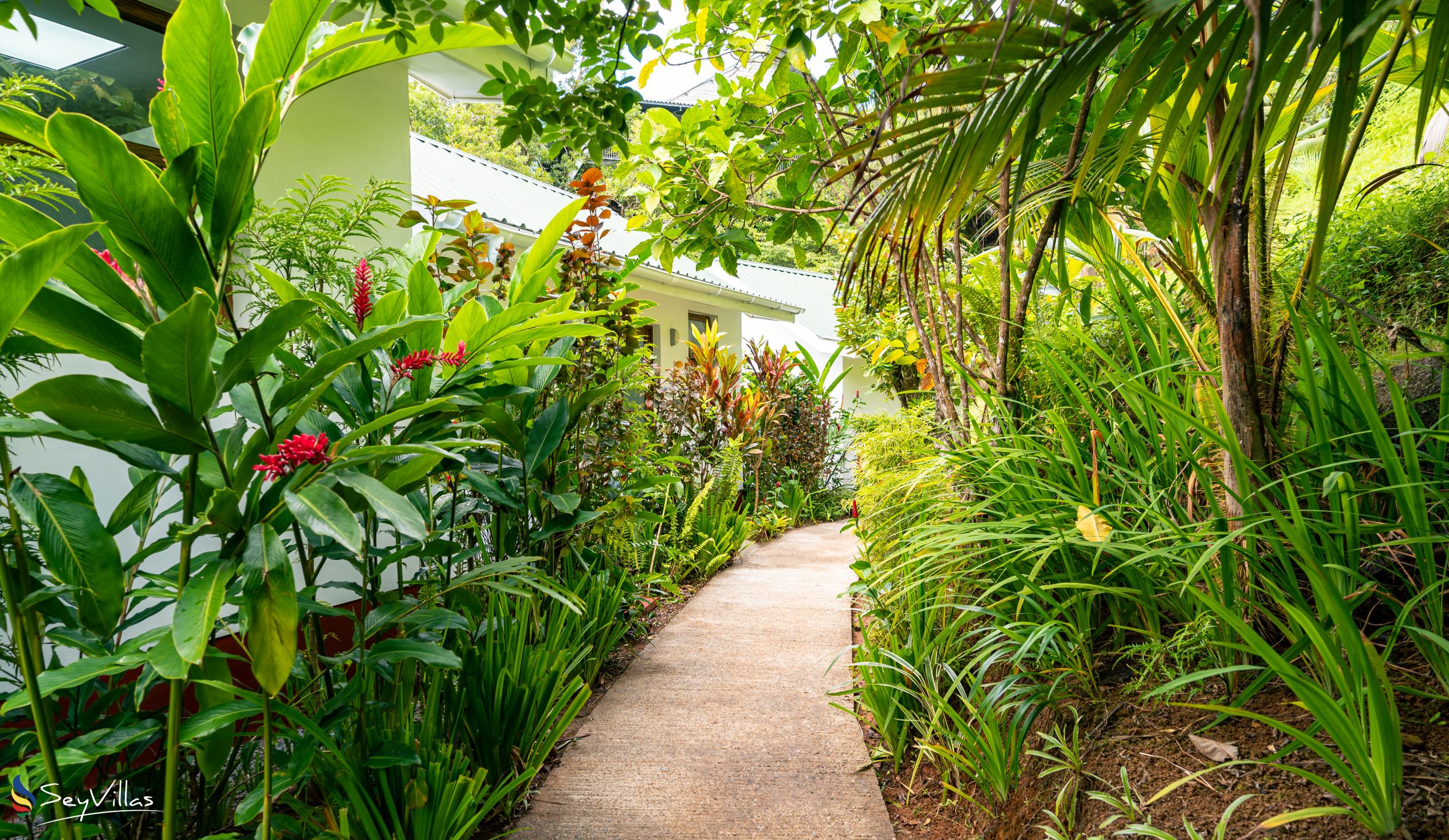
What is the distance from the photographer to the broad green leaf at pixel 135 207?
54.3 inches

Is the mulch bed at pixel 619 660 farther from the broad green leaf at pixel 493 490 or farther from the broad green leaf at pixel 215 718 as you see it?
the broad green leaf at pixel 215 718

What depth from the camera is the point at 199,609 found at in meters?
1.40

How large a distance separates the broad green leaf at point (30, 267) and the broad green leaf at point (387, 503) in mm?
564

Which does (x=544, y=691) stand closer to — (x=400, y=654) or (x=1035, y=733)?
(x=400, y=654)

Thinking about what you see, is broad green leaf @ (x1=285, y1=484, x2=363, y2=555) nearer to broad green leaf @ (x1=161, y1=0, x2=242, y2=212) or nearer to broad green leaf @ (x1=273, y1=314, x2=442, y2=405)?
broad green leaf @ (x1=273, y1=314, x2=442, y2=405)

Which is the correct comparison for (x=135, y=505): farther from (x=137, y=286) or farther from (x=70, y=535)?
(x=137, y=286)

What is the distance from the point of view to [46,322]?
1384 mm

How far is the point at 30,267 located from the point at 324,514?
61 cm

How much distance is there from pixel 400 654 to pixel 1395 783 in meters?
2.20

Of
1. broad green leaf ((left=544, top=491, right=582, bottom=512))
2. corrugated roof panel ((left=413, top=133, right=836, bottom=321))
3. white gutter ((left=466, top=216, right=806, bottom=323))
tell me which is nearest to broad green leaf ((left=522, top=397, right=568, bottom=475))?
broad green leaf ((left=544, top=491, right=582, bottom=512))

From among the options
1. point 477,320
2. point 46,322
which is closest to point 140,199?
point 46,322

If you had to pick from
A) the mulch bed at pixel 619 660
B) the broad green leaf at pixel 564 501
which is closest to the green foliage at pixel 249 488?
the mulch bed at pixel 619 660

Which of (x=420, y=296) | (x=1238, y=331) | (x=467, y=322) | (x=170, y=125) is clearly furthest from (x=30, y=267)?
(x=1238, y=331)

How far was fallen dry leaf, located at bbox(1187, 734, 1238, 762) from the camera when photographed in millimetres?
1838
